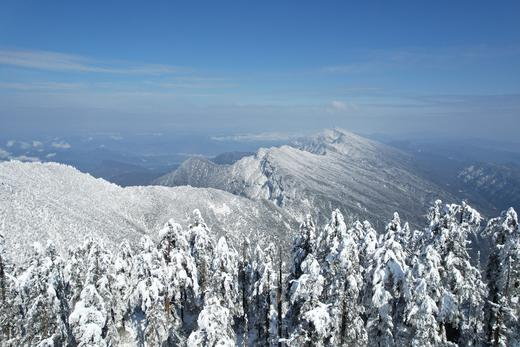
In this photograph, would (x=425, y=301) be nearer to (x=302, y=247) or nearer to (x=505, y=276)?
(x=505, y=276)

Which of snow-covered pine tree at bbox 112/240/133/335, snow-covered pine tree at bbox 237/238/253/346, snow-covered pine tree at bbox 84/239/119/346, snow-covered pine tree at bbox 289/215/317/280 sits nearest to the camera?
snow-covered pine tree at bbox 84/239/119/346

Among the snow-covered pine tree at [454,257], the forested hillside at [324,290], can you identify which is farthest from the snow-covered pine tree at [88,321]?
the snow-covered pine tree at [454,257]

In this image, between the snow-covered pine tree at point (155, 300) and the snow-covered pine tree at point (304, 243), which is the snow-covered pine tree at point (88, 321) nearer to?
the snow-covered pine tree at point (155, 300)

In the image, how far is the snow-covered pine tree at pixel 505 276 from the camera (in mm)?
27969

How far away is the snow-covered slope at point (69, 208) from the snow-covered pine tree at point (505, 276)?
53.2m

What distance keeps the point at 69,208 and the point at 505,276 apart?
132681 millimetres

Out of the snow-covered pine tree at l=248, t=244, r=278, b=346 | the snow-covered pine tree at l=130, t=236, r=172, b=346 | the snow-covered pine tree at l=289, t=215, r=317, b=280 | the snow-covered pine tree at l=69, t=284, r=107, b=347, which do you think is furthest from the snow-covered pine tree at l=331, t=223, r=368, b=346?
the snow-covered pine tree at l=69, t=284, r=107, b=347

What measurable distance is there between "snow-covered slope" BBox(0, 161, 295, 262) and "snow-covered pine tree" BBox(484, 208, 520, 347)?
5325 centimetres

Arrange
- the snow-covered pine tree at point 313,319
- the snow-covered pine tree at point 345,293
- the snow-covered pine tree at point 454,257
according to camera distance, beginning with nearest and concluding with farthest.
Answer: the snow-covered pine tree at point 313,319
the snow-covered pine tree at point 345,293
the snow-covered pine tree at point 454,257

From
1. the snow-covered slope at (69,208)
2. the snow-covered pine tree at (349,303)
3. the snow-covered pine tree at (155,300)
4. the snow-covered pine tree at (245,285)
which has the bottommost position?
the snow-covered slope at (69,208)

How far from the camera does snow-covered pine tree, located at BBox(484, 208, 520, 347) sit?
2797 centimetres

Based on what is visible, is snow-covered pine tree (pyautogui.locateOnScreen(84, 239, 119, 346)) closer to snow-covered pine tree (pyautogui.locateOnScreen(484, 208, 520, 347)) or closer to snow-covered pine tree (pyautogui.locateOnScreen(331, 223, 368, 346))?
snow-covered pine tree (pyautogui.locateOnScreen(331, 223, 368, 346))

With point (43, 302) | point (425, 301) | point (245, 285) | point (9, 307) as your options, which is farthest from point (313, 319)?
point (245, 285)

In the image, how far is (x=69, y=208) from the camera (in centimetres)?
13400
